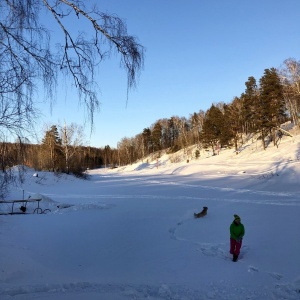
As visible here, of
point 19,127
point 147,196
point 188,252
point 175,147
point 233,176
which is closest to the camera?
point 19,127

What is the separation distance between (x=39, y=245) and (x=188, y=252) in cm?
451

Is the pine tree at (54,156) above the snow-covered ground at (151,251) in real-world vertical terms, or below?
above

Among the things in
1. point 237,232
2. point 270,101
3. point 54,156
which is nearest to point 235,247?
point 237,232

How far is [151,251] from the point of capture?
977 centimetres

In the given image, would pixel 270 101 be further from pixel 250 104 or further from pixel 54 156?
pixel 54 156

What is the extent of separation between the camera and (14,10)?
11.2 feet

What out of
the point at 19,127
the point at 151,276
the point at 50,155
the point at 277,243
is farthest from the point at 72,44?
the point at 50,155

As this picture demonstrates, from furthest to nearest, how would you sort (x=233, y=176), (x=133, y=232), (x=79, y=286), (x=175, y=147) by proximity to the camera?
(x=175, y=147)
(x=233, y=176)
(x=133, y=232)
(x=79, y=286)

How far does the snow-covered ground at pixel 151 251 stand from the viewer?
668 centimetres

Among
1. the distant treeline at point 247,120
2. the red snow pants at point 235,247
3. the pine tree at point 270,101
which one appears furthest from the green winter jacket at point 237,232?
the pine tree at point 270,101

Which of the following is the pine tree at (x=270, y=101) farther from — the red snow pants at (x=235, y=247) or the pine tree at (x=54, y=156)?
the red snow pants at (x=235, y=247)

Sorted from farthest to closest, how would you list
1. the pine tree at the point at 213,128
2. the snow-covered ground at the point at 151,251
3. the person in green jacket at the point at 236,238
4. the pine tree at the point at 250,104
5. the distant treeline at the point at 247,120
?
the pine tree at the point at 213,128, the pine tree at the point at 250,104, the distant treeline at the point at 247,120, the person in green jacket at the point at 236,238, the snow-covered ground at the point at 151,251

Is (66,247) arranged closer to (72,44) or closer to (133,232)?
(133,232)

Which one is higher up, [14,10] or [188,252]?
[14,10]
